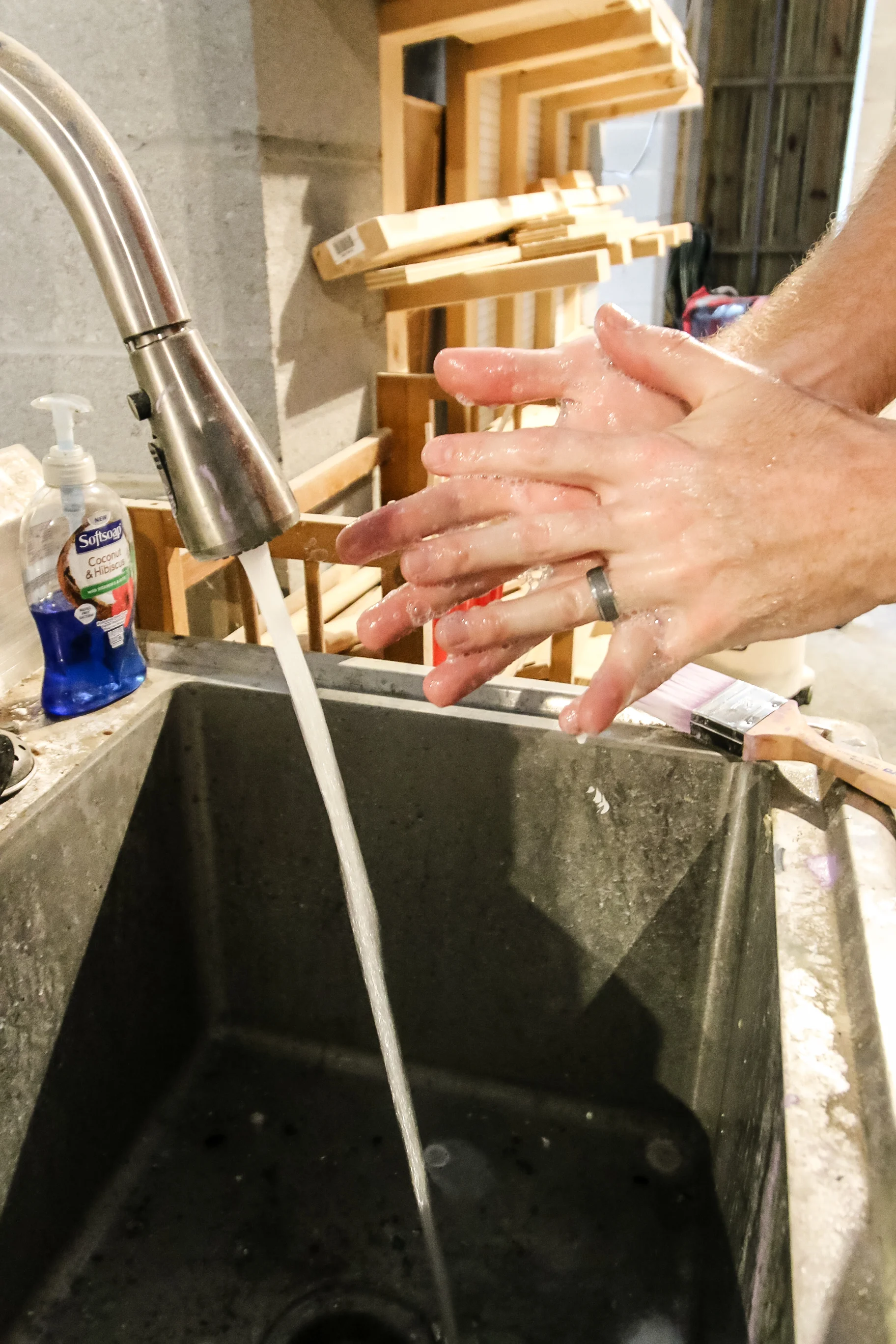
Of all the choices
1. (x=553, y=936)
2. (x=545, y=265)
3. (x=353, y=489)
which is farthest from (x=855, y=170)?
(x=553, y=936)

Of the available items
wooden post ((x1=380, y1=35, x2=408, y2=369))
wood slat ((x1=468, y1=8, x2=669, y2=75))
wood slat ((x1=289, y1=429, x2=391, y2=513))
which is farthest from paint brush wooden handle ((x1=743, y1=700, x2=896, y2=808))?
wood slat ((x1=468, y1=8, x2=669, y2=75))

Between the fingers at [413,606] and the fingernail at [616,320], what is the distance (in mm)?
185

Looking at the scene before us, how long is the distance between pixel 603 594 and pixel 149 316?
0.32m

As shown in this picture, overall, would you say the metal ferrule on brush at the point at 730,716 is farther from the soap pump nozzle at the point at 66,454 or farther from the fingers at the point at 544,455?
the soap pump nozzle at the point at 66,454

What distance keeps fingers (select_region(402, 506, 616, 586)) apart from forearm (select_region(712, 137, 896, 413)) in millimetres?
216

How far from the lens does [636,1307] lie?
79 cm

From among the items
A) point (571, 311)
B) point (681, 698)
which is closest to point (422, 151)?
point (571, 311)

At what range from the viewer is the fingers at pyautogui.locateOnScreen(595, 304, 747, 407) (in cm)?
59

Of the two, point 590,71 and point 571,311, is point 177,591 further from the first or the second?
point 571,311

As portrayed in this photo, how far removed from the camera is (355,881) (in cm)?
83

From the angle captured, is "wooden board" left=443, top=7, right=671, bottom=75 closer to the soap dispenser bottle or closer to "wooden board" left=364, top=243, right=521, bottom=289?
"wooden board" left=364, top=243, right=521, bottom=289

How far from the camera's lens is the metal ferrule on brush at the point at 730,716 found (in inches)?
32.3

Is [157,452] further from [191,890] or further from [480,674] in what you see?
[191,890]

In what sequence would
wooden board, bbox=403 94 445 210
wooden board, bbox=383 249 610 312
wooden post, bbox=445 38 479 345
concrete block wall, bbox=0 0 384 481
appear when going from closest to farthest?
1. concrete block wall, bbox=0 0 384 481
2. wooden board, bbox=383 249 610 312
3. wooden board, bbox=403 94 445 210
4. wooden post, bbox=445 38 479 345
